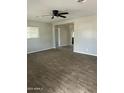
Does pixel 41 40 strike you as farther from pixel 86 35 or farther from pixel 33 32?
pixel 86 35

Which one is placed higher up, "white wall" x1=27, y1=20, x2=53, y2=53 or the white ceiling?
the white ceiling

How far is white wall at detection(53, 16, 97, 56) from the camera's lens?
6593mm

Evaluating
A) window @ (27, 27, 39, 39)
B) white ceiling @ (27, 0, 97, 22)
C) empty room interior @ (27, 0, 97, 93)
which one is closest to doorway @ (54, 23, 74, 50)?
empty room interior @ (27, 0, 97, 93)

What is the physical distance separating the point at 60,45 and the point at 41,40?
10.5ft

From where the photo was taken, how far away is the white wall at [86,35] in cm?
659

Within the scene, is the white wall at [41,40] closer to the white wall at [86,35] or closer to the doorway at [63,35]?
the doorway at [63,35]

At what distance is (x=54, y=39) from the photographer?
33.7ft

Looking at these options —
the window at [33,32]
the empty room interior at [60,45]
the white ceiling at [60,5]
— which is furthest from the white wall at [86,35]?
the window at [33,32]

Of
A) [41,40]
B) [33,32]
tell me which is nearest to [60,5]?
[33,32]

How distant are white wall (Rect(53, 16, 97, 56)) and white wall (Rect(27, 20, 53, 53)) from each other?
2.64 metres

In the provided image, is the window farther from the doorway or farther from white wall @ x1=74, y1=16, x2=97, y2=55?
white wall @ x1=74, y1=16, x2=97, y2=55
